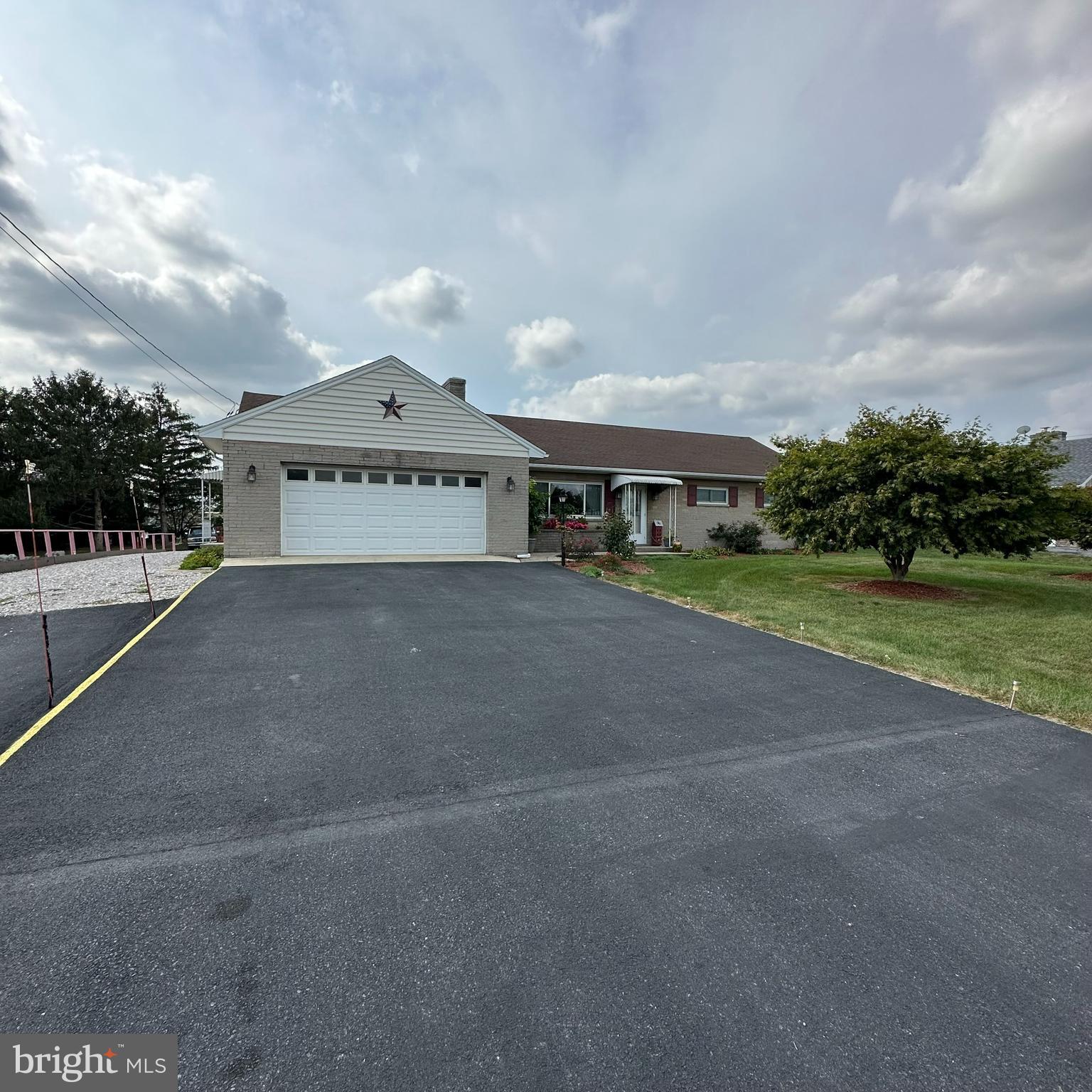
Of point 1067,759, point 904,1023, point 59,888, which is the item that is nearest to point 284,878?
point 59,888

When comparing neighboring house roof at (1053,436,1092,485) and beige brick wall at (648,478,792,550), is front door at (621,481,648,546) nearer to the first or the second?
beige brick wall at (648,478,792,550)

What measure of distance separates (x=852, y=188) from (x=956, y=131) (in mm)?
2287

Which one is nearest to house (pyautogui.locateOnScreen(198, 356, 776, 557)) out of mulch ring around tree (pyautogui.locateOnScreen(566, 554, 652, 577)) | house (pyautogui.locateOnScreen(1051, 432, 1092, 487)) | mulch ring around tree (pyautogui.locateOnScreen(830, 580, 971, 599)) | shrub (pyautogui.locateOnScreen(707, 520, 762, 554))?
mulch ring around tree (pyautogui.locateOnScreen(566, 554, 652, 577))

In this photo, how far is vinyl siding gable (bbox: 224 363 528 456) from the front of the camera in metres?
13.7

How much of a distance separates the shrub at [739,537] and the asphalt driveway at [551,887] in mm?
15375

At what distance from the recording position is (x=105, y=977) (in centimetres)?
184

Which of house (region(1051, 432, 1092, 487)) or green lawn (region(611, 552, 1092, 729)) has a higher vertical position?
house (region(1051, 432, 1092, 487))

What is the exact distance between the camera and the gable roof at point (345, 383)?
13320 mm

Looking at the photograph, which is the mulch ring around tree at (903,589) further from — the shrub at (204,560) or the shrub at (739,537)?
the shrub at (204,560)

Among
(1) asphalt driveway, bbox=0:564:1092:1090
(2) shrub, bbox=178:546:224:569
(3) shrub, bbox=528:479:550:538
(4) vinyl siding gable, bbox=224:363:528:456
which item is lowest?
(1) asphalt driveway, bbox=0:564:1092:1090

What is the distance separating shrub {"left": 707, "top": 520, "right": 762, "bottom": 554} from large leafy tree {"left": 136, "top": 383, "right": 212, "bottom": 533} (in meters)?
36.8

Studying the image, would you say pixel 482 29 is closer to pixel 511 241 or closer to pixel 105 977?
pixel 511 241

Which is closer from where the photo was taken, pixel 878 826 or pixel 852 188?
pixel 878 826

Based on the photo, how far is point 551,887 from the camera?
2.37 meters
